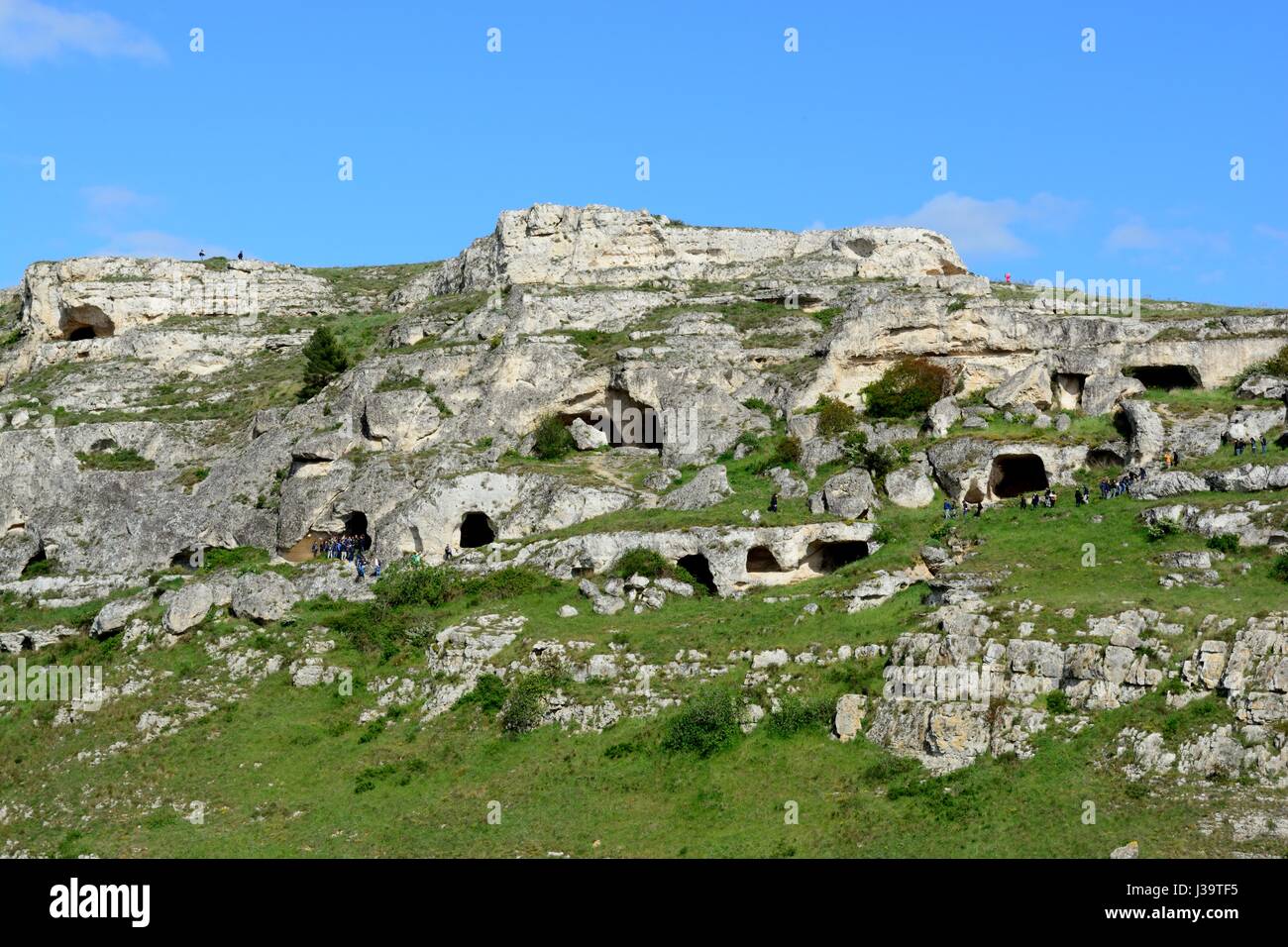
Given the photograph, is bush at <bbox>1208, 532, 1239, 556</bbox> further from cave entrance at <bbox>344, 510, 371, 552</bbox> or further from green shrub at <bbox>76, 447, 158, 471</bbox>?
green shrub at <bbox>76, 447, 158, 471</bbox>

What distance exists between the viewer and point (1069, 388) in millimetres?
54188

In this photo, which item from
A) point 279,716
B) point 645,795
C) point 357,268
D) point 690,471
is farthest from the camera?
point 357,268

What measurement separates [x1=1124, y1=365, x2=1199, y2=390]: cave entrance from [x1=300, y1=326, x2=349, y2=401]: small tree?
1313 inches

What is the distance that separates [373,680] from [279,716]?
111 inches

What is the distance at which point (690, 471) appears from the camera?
168ft

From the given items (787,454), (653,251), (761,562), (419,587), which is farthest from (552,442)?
(653,251)

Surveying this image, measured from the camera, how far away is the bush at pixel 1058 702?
3241cm

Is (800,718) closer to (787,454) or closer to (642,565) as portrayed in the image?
(642,565)

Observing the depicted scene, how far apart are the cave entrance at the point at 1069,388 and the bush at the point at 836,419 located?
7.95 m

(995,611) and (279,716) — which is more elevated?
(995,611)

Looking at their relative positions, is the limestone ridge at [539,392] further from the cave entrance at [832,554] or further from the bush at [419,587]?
the bush at [419,587]

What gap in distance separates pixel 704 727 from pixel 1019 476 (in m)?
20.8

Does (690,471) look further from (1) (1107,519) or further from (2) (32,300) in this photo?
(2) (32,300)

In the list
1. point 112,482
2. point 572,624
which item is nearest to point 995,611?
point 572,624
